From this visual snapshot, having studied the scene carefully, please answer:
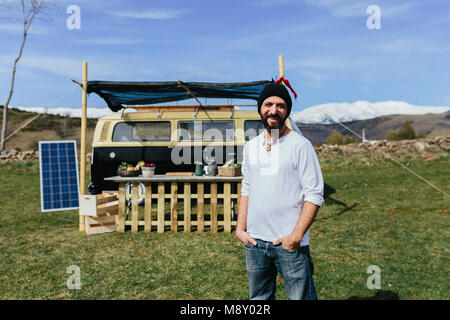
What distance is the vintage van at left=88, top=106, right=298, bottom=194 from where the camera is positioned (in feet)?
28.2

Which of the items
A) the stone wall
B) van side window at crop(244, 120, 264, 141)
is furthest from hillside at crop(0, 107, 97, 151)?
van side window at crop(244, 120, 264, 141)

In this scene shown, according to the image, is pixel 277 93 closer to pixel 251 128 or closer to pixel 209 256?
pixel 209 256

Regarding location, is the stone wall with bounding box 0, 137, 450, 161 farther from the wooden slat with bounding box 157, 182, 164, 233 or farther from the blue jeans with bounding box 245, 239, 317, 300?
the blue jeans with bounding box 245, 239, 317, 300

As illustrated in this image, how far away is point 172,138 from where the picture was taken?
8.82 meters

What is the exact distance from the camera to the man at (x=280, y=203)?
A: 1966 millimetres

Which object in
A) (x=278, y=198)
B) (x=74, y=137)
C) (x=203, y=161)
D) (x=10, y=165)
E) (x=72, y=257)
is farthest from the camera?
(x=74, y=137)

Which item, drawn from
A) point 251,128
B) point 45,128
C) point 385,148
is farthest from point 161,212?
point 45,128

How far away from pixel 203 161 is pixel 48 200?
11.9ft

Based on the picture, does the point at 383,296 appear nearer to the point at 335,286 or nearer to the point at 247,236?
the point at 335,286

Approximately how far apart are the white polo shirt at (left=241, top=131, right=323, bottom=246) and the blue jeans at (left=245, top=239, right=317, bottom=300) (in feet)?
0.23

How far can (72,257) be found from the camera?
509 cm

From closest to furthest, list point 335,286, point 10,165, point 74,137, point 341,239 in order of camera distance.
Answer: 1. point 335,286
2. point 341,239
3. point 10,165
4. point 74,137
